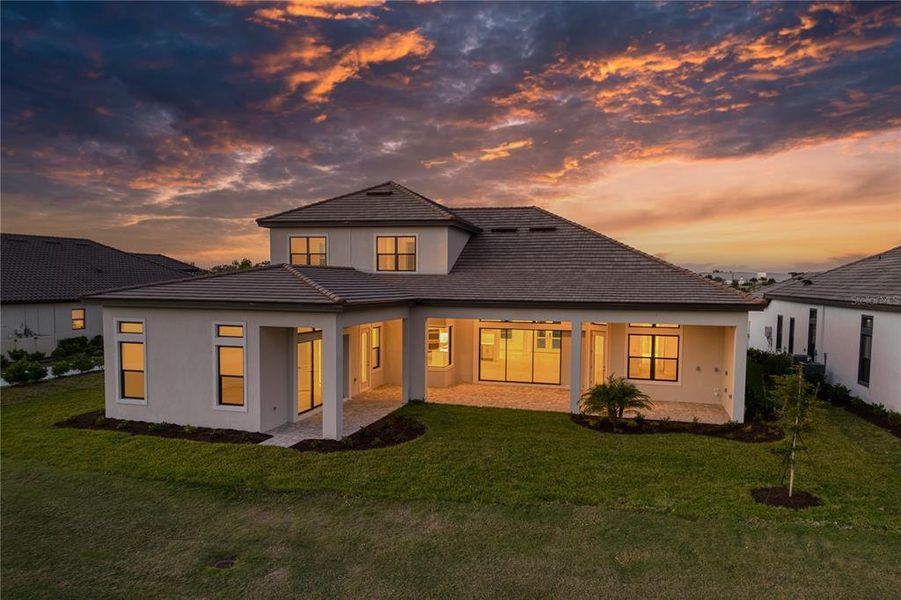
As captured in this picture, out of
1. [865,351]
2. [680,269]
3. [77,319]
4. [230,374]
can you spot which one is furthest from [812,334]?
[77,319]

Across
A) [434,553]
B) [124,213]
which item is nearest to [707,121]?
[434,553]

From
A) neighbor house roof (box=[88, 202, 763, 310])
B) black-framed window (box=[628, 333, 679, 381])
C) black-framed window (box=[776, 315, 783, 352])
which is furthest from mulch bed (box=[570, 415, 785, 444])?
black-framed window (box=[776, 315, 783, 352])

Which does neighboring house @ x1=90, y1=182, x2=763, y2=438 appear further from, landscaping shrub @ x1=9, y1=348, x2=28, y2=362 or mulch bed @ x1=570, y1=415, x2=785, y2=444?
landscaping shrub @ x1=9, y1=348, x2=28, y2=362

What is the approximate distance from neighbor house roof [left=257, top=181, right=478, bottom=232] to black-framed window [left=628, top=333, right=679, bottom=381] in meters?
7.70

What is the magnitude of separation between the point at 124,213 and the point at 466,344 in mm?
21003

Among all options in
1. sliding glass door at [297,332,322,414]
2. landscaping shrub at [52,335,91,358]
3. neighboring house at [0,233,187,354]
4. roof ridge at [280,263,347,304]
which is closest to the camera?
roof ridge at [280,263,347,304]

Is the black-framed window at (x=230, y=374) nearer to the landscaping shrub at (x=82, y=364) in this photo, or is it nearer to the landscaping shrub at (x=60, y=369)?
the landscaping shrub at (x=60, y=369)

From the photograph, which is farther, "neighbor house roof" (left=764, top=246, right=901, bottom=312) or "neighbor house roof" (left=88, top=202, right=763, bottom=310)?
"neighbor house roof" (left=764, top=246, right=901, bottom=312)

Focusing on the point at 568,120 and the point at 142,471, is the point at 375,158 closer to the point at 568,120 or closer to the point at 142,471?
the point at 568,120

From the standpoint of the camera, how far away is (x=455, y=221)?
17.4 metres

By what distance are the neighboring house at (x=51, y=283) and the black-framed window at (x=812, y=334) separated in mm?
31229

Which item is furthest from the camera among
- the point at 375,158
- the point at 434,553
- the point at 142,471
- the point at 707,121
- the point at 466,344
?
the point at 375,158

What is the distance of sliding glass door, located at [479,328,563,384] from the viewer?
→ 17.9 m

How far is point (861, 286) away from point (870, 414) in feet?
17.7
